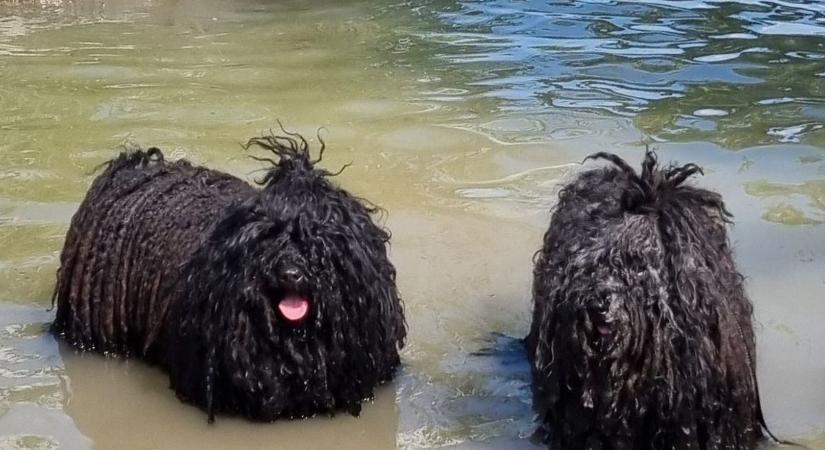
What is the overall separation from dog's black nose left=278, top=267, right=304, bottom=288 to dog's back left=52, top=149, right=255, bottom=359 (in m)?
0.80

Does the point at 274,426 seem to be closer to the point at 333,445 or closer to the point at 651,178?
the point at 333,445

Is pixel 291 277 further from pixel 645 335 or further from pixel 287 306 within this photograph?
pixel 645 335

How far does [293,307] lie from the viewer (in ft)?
16.8

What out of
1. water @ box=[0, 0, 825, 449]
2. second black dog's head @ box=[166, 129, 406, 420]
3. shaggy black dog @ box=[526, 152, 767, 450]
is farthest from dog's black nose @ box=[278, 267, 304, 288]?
shaggy black dog @ box=[526, 152, 767, 450]

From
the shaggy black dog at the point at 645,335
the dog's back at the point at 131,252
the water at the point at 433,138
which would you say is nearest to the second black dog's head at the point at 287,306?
the water at the point at 433,138

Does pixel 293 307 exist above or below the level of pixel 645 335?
below

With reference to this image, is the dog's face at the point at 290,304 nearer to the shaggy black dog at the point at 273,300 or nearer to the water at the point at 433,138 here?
the shaggy black dog at the point at 273,300

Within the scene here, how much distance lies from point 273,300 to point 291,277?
0.17 metres

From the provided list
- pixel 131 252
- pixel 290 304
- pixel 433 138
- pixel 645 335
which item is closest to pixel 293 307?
pixel 290 304

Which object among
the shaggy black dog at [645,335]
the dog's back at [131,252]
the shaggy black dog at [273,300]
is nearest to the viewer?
the shaggy black dog at [645,335]

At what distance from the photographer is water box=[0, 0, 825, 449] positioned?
5.54 meters

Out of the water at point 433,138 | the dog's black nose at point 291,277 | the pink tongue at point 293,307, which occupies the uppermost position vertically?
the dog's black nose at point 291,277

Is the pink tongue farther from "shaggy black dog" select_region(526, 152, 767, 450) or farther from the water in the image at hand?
"shaggy black dog" select_region(526, 152, 767, 450)

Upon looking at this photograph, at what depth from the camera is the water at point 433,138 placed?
218 inches
